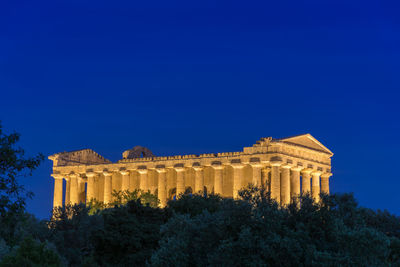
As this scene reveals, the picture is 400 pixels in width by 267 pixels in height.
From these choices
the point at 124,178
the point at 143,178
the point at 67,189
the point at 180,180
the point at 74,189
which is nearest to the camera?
the point at 180,180

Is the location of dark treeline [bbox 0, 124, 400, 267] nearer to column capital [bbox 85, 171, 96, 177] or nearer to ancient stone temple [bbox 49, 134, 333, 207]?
ancient stone temple [bbox 49, 134, 333, 207]

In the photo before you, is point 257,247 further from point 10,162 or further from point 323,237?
point 10,162

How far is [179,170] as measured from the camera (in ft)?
281

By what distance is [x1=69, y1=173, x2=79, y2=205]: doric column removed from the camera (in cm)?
9381

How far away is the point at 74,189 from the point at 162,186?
1458 cm

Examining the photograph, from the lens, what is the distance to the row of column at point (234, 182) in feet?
257

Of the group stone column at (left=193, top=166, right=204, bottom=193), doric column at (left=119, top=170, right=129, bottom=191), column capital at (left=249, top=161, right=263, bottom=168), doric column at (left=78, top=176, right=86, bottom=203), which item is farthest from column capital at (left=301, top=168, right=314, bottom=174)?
doric column at (left=78, top=176, right=86, bottom=203)

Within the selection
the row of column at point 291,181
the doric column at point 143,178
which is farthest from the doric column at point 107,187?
the row of column at point 291,181

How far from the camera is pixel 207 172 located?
86.1m

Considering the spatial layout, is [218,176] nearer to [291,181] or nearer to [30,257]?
[291,181]

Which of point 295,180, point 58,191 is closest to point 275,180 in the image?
point 295,180

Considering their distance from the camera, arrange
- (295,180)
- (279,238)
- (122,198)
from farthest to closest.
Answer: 1. (122,198)
2. (295,180)
3. (279,238)

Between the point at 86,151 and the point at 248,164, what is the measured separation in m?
28.8

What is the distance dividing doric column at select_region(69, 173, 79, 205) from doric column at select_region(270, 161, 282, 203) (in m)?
29.9
